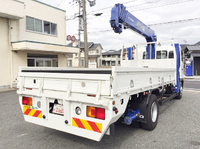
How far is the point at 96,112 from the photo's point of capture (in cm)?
304

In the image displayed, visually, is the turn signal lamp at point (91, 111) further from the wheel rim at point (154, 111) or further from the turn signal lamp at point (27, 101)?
the wheel rim at point (154, 111)

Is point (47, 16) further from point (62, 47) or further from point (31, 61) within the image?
point (31, 61)

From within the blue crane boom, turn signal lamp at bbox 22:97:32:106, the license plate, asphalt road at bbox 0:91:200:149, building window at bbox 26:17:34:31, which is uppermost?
building window at bbox 26:17:34:31

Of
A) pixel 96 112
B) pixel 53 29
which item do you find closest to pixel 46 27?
pixel 53 29

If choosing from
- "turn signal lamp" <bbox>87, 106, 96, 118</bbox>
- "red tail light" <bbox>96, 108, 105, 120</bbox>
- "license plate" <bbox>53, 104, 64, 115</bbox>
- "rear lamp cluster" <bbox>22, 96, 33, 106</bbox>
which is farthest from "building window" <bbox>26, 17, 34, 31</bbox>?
"red tail light" <bbox>96, 108, 105, 120</bbox>

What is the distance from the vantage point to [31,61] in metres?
14.1

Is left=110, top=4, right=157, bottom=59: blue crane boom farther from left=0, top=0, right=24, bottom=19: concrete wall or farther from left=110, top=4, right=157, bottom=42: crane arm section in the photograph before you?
left=0, top=0, right=24, bottom=19: concrete wall

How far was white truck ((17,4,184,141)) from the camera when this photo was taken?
291 cm

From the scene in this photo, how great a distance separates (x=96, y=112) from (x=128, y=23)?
4729 millimetres

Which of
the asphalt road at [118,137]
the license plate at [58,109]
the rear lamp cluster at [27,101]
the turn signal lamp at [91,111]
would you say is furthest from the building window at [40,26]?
the turn signal lamp at [91,111]

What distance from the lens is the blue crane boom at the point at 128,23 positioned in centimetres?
597

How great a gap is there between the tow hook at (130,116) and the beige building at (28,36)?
10.1m

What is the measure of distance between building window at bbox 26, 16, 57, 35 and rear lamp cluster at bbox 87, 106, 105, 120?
41.9ft

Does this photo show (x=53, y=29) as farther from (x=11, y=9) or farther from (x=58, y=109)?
(x=58, y=109)
